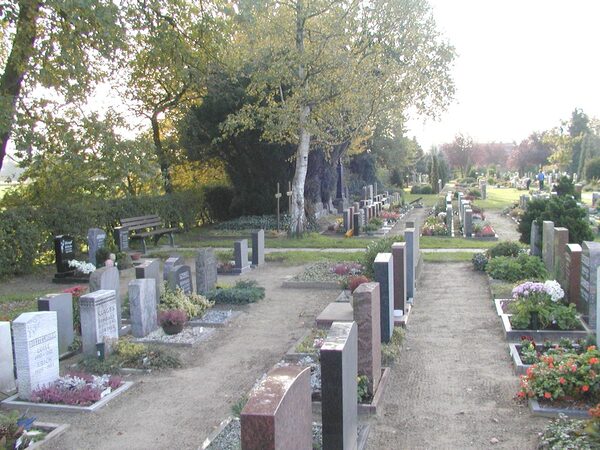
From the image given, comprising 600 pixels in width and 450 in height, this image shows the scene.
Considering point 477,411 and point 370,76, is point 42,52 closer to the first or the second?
point 370,76

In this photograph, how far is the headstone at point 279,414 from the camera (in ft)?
11.6

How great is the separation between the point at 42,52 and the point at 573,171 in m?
75.0

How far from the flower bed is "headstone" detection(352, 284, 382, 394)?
64.5 inches

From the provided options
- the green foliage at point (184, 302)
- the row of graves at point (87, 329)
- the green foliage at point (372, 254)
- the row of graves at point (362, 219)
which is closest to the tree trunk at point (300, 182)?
the row of graves at point (362, 219)

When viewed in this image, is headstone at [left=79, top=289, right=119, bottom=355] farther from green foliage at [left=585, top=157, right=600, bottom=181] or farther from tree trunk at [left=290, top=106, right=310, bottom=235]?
green foliage at [left=585, top=157, right=600, bottom=181]

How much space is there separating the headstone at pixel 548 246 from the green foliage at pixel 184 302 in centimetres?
702

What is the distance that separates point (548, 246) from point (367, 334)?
736 cm

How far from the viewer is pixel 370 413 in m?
6.61

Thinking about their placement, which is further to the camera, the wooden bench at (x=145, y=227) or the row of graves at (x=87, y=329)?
the wooden bench at (x=145, y=227)

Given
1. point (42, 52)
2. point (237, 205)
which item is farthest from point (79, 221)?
point (237, 205)

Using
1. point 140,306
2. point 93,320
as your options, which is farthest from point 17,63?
point 93,320

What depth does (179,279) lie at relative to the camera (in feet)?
39.0

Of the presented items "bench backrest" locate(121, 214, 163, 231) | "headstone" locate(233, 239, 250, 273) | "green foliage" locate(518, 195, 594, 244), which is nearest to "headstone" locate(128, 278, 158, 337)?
"headstone" locate(233, 239, 250, 273)

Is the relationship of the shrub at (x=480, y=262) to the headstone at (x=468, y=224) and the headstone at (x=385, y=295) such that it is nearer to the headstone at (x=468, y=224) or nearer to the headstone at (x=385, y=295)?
the headstone at (x=385, y=295)
